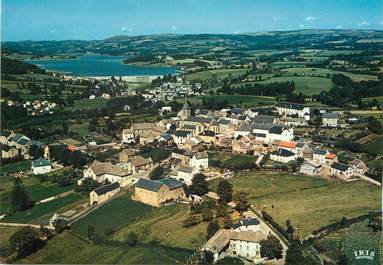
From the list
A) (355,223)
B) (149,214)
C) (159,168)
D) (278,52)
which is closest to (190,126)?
(159,168)

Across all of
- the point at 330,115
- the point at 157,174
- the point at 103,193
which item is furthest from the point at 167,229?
the point at 330,115

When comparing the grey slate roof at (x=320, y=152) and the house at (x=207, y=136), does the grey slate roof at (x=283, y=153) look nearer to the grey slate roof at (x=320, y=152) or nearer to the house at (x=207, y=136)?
the grey slate roof at (x=320, y=152)

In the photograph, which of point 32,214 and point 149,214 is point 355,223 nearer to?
point 149,214

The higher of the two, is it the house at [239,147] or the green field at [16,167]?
the house at [239,147]

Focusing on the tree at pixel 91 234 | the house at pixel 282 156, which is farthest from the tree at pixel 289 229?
the house at pixel 282 156

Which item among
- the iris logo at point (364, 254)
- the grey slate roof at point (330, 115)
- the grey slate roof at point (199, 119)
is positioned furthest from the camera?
the grey slate roof at point (199, 119)

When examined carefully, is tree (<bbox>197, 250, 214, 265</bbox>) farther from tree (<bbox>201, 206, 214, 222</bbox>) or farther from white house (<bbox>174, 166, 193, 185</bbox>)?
white house (<bbox>174, 166, 193, 185</bbox>)

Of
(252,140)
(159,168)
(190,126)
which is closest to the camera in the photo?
(159,168)
